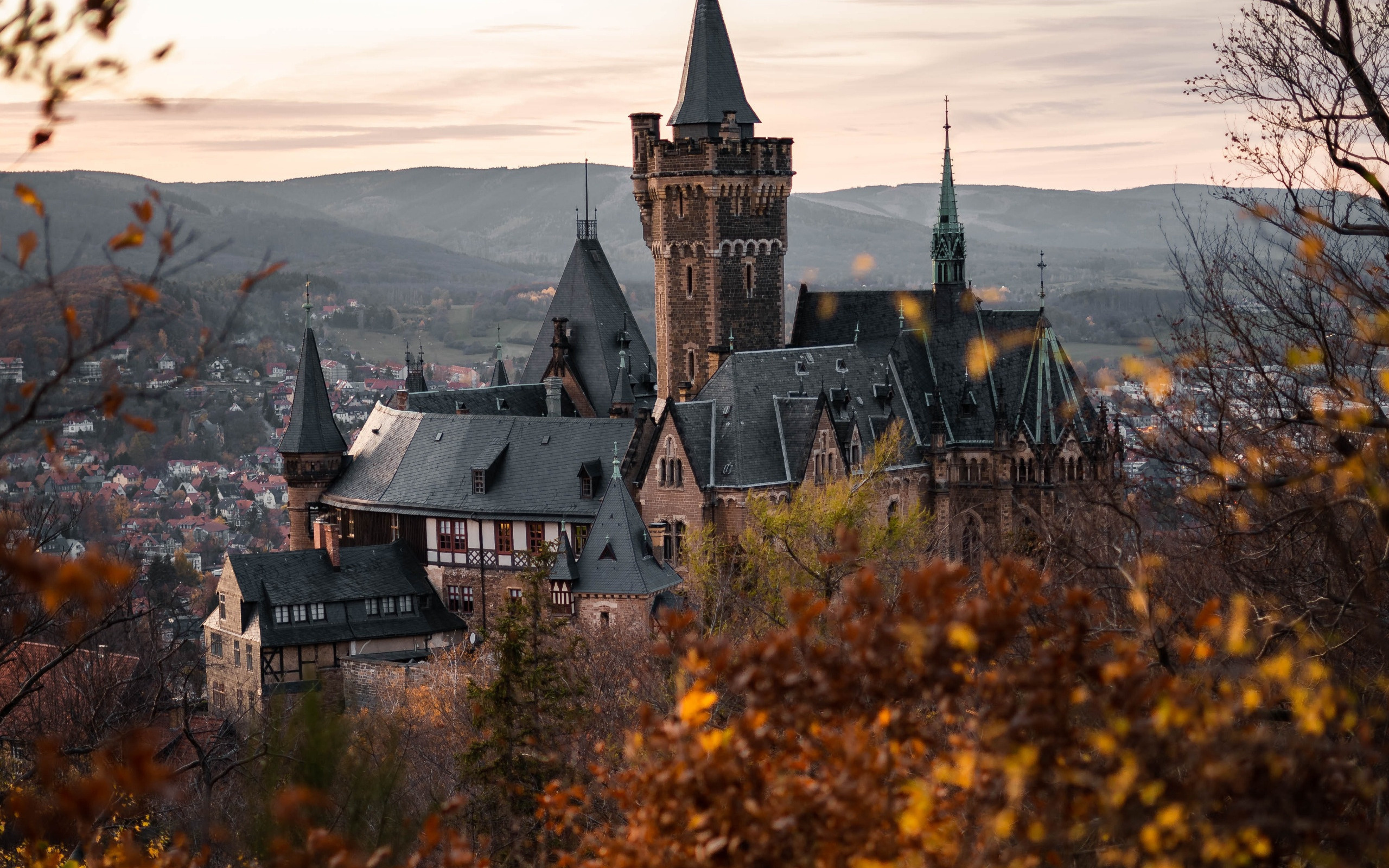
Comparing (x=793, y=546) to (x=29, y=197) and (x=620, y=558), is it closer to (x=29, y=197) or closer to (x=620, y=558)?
(x=620, y=558)

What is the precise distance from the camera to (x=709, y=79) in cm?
6962

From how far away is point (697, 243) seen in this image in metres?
68.4

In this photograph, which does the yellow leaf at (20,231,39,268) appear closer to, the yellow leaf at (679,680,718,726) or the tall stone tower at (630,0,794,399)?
the yellow leaf at (679,680,718,726)

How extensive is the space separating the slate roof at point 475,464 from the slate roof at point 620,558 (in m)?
4.90

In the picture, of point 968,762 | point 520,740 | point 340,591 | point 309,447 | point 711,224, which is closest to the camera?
point 968,762

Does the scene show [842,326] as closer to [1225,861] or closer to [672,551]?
[672,551]

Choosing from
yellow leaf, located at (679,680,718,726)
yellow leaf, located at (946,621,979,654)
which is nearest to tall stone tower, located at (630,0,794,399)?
yellow leaf, located at (679,680,718,726)

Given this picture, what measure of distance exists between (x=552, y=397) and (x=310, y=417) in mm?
11753

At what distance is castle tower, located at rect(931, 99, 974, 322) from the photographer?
231 feet

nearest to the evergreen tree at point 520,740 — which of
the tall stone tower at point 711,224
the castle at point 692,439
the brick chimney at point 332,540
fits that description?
the castle at point 692,439

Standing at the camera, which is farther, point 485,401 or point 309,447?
point 485,401

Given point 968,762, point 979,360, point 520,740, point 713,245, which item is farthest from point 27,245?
point 979,360

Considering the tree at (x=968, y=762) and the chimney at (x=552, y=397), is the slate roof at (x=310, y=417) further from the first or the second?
the tree at (x=968, y=762)

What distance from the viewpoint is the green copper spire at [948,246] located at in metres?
71.6
